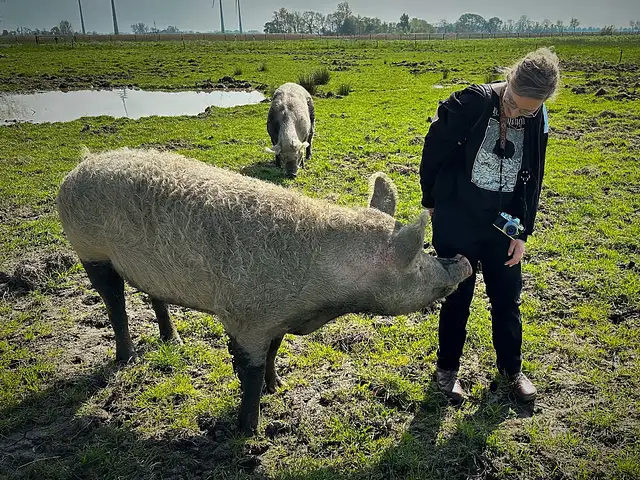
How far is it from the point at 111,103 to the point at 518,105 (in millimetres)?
20882

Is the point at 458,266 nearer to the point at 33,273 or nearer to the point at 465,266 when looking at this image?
the point at 465,266

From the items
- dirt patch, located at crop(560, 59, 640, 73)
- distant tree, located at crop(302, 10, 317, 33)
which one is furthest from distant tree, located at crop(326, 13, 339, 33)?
dirt patch, located at crop(560, 59, 640, 73)

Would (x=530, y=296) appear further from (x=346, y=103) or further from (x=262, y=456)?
(x=346, y=103)

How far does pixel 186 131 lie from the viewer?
1456cm

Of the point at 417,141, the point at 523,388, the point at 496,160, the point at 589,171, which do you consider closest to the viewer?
the point at 496,160

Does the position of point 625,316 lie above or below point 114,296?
below

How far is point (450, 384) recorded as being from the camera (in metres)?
4.48

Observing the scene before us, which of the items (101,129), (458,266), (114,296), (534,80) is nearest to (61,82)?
(101,129)

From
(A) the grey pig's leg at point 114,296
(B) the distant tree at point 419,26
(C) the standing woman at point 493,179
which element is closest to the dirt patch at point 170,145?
(A) the grey pig's leg at point 114,296

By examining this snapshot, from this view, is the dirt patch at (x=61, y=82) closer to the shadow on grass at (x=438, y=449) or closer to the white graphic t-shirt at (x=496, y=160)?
the white graphic t-shirt at (x=496, y=160)

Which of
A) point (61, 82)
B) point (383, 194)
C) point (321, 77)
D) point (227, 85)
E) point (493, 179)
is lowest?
point (383, 194)

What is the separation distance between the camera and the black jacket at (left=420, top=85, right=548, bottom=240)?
364 centimetres

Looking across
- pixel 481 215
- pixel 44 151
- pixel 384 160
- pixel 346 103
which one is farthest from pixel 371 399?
pixel 346 103

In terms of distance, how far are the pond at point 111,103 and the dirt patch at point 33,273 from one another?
12.0m
